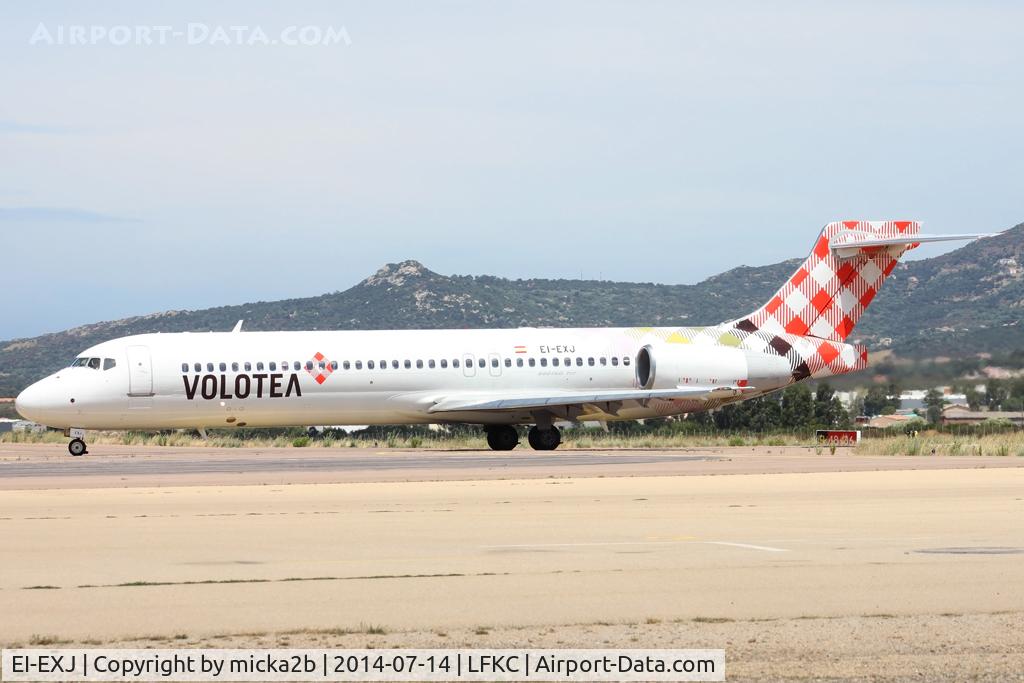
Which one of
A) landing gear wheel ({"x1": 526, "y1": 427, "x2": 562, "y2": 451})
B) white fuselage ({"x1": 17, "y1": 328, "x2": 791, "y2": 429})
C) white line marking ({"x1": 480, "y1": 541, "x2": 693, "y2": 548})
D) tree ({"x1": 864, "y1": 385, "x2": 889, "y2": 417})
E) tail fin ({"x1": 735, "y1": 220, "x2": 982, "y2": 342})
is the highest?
tail fin ({"x1": 735, "y1": 220, "x2": 982, "y2": 342})

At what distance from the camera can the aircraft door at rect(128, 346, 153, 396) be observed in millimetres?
41312

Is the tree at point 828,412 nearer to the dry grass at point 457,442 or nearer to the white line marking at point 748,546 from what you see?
the dry grass at point 457,442

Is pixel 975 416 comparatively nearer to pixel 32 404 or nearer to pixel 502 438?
pixel 502 438

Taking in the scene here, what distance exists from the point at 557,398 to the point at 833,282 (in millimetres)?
10575

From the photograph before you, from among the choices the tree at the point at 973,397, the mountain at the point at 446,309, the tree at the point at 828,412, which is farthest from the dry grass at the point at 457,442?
the mountain at the point at 446,309

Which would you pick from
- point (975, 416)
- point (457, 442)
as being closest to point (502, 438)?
point (457, 442)

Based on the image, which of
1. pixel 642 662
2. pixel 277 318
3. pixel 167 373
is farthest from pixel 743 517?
pixel 277 318

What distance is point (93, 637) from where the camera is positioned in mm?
10359

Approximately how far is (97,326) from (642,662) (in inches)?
6756

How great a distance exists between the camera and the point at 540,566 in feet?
46.4

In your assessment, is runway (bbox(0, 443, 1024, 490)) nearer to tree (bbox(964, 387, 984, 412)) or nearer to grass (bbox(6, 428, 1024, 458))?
grass (bbox(6, 428, 1024, 458))

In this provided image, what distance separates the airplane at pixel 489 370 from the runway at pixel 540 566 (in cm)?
1535

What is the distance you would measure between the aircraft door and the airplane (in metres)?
0.04

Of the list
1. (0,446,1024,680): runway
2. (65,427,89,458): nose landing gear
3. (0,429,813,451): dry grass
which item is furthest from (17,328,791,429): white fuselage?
(0,446,1024,680): runway
